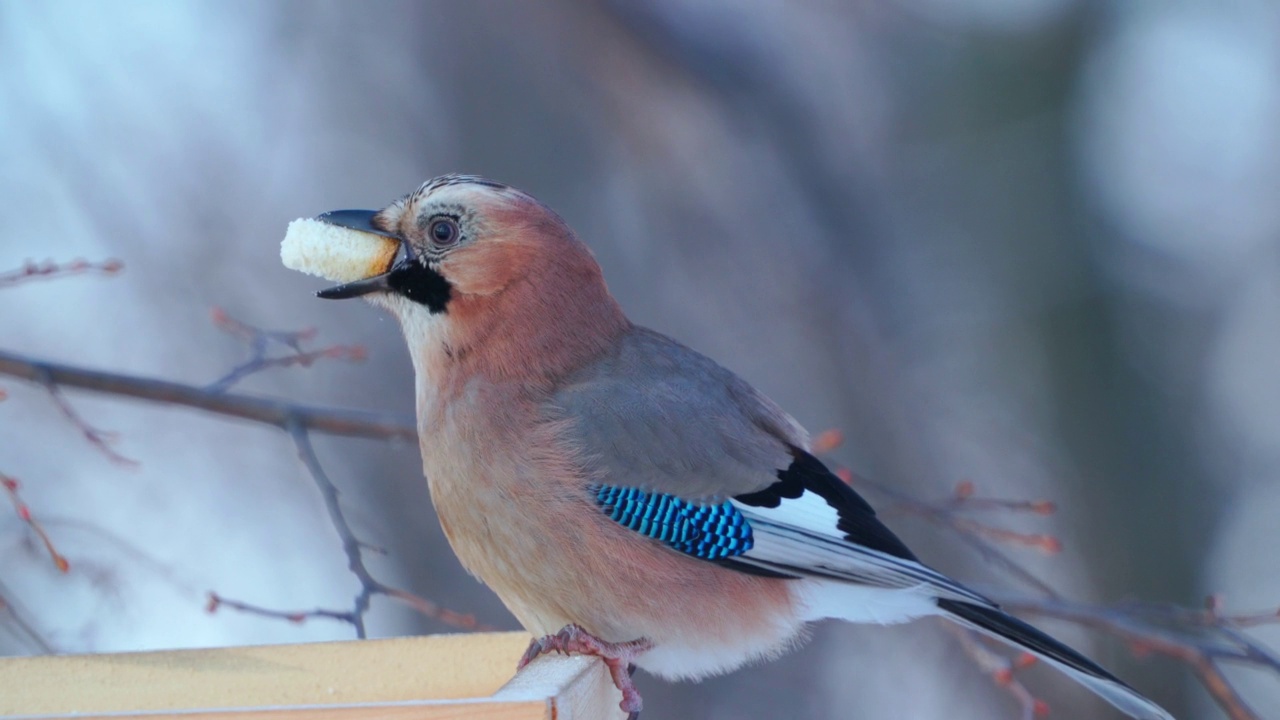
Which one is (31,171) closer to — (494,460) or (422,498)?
(422,498)

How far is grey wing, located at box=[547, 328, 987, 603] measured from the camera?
6.73 feet

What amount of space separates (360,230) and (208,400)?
42 centimetres

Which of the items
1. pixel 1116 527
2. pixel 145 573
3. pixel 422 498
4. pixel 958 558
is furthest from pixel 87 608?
pixel 1116 527

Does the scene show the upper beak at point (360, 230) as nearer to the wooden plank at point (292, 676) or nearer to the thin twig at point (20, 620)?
the wooden plank at point (292, 676)

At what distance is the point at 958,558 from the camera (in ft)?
13.0

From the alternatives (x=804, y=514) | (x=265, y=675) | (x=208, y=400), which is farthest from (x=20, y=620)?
(x=804, y=514)

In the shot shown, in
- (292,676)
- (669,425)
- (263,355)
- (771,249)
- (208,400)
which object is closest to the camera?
(292,676)

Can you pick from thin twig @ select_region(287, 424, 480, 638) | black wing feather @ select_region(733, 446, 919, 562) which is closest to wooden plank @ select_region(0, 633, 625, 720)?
thin twig @ select_region(287, 424, 480, 638)

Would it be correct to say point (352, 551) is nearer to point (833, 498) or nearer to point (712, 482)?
point (712, 482)

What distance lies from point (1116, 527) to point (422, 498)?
233cm

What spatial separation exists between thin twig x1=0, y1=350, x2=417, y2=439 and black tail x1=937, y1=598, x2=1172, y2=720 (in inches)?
40.4

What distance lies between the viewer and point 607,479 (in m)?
2.04

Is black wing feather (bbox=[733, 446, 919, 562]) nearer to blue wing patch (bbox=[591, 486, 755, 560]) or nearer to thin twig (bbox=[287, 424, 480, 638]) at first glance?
blue wing patch (bbox=[591, 486, 755, 560])

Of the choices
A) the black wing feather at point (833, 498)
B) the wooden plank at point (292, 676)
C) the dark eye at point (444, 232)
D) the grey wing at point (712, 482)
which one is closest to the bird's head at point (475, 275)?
the dark eye at point (444, 232)
